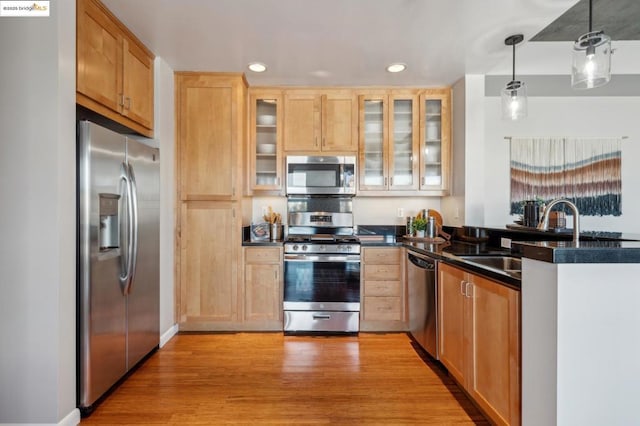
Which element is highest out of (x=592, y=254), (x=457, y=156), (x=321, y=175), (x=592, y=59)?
(x=592, y=59)

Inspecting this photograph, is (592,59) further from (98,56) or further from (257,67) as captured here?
(98,56)

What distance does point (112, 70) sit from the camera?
2.27m

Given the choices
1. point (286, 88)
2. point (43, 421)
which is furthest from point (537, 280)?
point (286, 88)

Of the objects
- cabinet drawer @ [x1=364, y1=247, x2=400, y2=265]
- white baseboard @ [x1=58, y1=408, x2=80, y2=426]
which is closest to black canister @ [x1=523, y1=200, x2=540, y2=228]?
cabinet drawer @ [x1=364, y1=247, x2=400, y2=265]

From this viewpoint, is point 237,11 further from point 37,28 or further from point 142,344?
point 142,344

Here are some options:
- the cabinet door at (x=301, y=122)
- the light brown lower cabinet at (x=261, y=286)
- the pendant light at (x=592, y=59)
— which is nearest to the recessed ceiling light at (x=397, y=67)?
the cabinet door at (x=301, y=122)

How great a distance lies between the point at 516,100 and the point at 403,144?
1.34 m

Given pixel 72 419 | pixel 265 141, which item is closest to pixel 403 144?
pixel 265 141

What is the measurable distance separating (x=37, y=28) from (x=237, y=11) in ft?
3.56

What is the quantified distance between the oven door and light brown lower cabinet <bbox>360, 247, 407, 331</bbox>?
0.14 meters

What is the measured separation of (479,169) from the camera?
3.26 meters

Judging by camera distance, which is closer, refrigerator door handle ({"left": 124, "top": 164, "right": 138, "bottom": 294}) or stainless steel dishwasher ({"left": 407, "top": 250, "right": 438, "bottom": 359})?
refrigerator door handle ({"left": 124, "top": 164, "right": 138, "bottom": 294})

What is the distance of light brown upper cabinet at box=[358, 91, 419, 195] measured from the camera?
354 cm

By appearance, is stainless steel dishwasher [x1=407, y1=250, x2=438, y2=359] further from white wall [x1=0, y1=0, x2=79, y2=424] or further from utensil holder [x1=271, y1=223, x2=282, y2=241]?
white wall [x1=0, y1=0, x2=79, y2=424]
